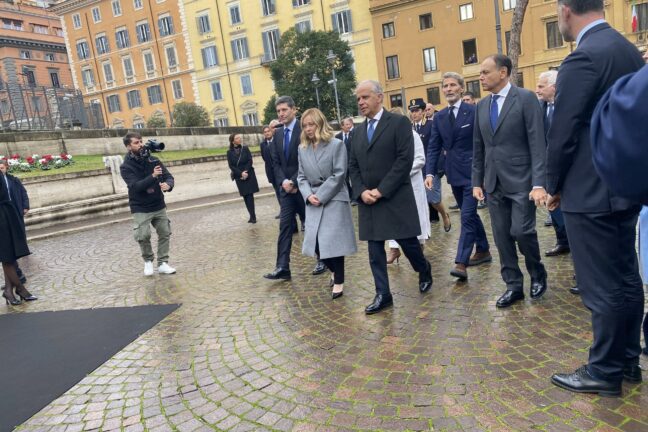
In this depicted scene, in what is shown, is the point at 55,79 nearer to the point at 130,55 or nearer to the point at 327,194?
the point at 130,55

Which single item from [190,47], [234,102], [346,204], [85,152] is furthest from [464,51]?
[346,204]

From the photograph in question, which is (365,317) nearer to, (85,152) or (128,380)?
(128,380)

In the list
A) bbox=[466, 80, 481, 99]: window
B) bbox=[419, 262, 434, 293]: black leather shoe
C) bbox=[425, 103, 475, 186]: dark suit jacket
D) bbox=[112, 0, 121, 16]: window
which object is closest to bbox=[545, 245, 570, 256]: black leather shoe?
bbox=[425, 103, 475, 186]: dark suit jacket

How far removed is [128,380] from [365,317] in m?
2.13

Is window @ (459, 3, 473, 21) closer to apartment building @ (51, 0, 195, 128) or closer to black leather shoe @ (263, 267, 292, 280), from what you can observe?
apartment building @ (51, 0, 195, 128)

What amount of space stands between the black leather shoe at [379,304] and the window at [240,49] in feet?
179

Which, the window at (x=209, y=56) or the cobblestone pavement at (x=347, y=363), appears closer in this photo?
the cobblestone pavement at (x=347, y=363)

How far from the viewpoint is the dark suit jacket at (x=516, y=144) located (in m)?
4.05

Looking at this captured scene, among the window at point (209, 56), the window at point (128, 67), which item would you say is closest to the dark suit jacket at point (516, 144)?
the window at point (209, 56)

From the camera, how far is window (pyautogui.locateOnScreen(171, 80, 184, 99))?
58656 millimetres

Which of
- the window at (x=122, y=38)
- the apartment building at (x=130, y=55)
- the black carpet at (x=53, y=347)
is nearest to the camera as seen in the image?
the black carpet at (x=53, y=347)

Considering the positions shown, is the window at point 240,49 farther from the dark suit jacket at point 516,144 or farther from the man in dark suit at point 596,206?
the man in dark suit at point 596,206

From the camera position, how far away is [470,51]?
147 ft

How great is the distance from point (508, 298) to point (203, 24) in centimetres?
5906
